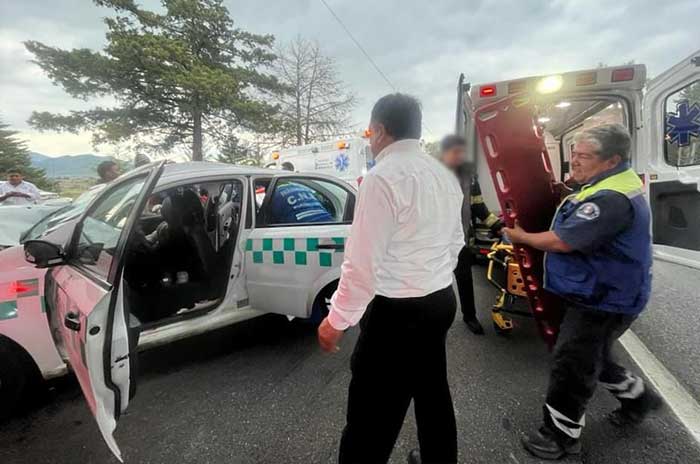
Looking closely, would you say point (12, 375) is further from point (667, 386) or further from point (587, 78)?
point (587, 78)

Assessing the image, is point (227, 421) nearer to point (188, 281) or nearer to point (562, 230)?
point (188, 281)

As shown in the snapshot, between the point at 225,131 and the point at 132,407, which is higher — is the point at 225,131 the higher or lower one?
the higher one

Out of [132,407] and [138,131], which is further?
[138,131]

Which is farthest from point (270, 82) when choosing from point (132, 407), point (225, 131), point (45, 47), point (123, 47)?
point (132, 407)

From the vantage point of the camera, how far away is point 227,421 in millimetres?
2037

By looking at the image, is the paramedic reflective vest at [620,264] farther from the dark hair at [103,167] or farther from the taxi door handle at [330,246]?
the dark hair at [103,167]

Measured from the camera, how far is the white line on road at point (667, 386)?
1937 mm

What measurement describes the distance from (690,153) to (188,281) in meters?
4.10

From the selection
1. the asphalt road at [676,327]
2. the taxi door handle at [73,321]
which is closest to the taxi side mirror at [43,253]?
the taxi door handle at [73,321]

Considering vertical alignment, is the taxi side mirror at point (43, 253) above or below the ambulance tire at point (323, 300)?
above

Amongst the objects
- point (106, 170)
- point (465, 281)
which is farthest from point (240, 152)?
point (465, 281)

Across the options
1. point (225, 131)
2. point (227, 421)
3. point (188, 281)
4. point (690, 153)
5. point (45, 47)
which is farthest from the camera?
point (225, 131)

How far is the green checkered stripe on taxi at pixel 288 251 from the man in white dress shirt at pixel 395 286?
1372 mm

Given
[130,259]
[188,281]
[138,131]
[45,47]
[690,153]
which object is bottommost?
[188,281]
